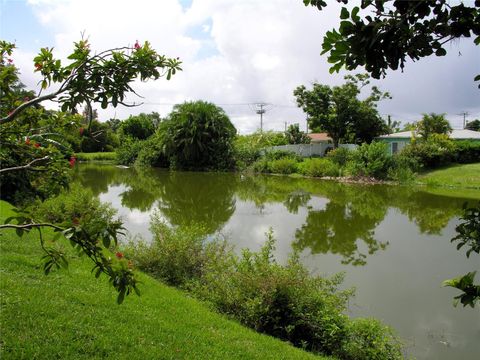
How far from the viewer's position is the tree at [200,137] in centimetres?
3434

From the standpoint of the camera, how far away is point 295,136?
127 ft

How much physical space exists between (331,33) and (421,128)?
34282 millimetres

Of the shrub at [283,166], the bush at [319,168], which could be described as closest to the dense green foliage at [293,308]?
the bush at [319,168]

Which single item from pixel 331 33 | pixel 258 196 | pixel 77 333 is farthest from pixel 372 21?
pixel 258 196

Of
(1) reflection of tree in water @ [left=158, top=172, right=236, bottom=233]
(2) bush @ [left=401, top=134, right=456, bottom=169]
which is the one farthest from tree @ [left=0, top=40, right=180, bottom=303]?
(2) bush @ [left=401, top=134, right=456, bottom=169]

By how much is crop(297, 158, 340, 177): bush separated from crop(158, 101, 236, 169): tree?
24.8 ft

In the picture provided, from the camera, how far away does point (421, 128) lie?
32438 millimetres

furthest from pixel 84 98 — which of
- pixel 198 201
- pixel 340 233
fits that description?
pixel 198 201

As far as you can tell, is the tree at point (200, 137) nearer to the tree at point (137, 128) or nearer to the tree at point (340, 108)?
the tree at point (340, 108)

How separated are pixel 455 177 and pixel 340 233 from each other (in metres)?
16.5

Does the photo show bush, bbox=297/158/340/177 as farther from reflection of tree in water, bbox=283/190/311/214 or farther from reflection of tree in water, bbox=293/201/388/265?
reflection of tree in water, bbox=293/201/388/265

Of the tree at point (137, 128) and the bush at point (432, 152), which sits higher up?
the tree at point (137, 128)

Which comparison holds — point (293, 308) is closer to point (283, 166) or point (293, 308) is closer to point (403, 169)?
point (403, 169)

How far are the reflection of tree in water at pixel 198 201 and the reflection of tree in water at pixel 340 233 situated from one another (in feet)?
9.31
